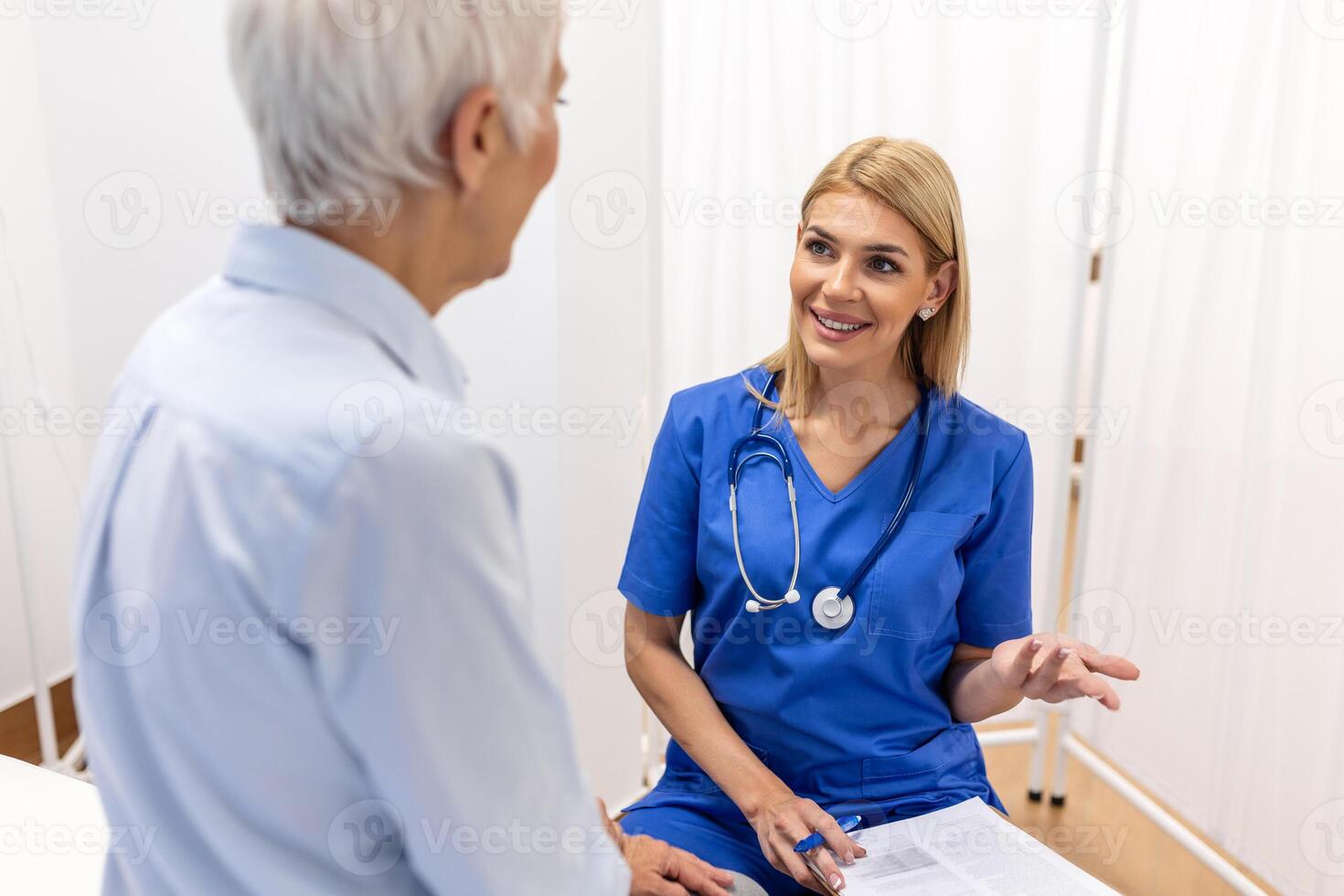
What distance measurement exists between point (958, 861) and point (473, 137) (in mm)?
1012

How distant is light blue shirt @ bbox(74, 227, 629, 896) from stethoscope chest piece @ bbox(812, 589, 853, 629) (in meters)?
0.71

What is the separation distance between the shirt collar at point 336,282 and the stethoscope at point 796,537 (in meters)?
0.77

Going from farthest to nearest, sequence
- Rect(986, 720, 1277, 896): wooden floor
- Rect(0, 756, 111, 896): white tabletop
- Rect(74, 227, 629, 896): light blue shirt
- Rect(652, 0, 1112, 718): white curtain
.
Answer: Rect(986, 720, 1277, 896): wooden floor, Rect(652, 0, 1112, 718): white curtain, Rect(0, 756, 111, 896): white tabletop, Rect(74, 227, 629, 896): light blue shirt

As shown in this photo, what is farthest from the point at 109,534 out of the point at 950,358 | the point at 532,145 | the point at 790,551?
the point at 950,358

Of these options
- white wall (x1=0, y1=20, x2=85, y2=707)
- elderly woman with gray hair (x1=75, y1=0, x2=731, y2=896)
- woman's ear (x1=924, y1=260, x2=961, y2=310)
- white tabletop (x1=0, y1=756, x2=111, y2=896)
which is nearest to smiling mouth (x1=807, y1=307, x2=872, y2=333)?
woman's ear (x1=924, y1=260, x2=961, y2=310)

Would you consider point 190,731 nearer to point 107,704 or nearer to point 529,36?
point 107,704

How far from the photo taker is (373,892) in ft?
2.19

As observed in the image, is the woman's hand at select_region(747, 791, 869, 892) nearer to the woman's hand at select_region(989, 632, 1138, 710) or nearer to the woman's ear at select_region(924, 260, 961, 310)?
the woman's hand at select_region(989, 632, 1138, 710)

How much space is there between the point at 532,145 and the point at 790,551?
0.81 meters

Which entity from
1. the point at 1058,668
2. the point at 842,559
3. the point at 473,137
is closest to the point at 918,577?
the point at 842,559

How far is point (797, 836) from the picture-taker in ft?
4.11

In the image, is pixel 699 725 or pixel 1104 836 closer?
pixel 699 725

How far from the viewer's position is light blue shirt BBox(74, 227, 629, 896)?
560 mm

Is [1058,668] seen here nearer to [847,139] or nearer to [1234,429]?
[1234,429]
